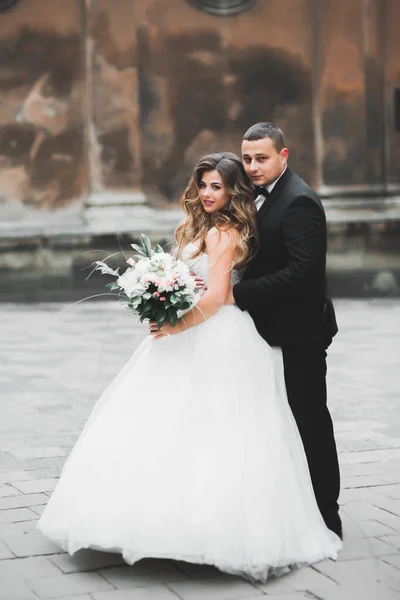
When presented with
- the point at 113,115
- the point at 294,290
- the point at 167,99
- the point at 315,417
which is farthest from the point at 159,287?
the point at 167,99

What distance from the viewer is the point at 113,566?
3.98 m

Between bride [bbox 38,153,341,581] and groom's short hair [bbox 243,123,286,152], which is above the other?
groom's short hair [bbox 243,123,286,152]

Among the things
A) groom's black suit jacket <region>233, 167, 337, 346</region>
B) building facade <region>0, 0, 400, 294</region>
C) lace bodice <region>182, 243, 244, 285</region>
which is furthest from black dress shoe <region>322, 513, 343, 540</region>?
building facade <region>0, 0, 400, 294</region>

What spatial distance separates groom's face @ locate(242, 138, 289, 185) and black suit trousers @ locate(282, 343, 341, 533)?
2.38ft

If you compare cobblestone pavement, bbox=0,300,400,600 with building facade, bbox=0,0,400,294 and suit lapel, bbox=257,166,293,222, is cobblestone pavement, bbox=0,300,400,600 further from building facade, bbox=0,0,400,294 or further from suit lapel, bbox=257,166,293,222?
building facade, bbox=0,0,400,294

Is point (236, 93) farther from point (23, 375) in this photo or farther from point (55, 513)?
point (55, 513)

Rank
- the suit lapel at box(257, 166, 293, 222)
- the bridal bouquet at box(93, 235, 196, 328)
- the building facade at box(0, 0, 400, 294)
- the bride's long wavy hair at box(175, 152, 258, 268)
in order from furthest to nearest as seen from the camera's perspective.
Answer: the building facade at box(0, 0, 400, 294) < the suit lapel at box(257, 166, 293, 222) < the bride's long wavy hair at box(175, 152, 258, 268) < the bridal bouquet at box(93, 235, 196, 328)

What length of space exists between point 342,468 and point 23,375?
3872mm

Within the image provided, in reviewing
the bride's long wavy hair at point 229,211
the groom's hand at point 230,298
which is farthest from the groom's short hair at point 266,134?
the groom's hand at point 230,298

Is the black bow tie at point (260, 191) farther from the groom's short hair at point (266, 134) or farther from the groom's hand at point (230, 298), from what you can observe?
the groom's hand at point (230, 298)

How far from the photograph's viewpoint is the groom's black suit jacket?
4.14 meters

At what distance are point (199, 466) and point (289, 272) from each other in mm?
872

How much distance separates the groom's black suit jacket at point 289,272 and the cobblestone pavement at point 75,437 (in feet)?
3.15

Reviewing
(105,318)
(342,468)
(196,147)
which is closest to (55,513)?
(342,468)
